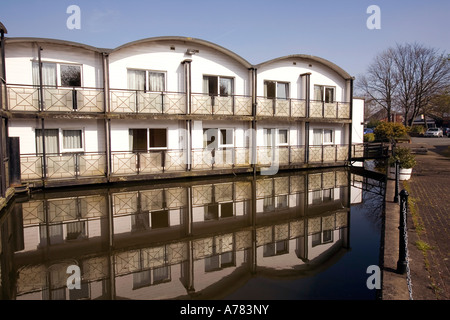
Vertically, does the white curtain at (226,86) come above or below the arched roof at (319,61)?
below

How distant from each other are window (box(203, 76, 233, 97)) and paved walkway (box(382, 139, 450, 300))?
9574 mm

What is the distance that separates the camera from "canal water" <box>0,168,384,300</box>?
16.4 ft

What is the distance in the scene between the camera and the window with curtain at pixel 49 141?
13898mm

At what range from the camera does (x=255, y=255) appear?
20.9ft

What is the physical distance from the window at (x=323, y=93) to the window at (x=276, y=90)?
2.24 metres

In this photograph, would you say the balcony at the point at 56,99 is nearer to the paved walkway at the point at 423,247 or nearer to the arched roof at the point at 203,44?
the arched roof at the point at 203,44

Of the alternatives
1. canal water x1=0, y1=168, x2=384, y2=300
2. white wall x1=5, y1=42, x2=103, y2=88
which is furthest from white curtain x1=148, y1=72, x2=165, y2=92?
canal water x1=0, y1=168, x2=384, y2=300

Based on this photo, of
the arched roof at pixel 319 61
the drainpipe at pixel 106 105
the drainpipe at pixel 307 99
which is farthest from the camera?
the drainpipe at pixel 307 99

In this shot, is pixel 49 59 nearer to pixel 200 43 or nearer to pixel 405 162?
pixel 200 43

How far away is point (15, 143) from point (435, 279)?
1305cm

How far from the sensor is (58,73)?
46.9ft

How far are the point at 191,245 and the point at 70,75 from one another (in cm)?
1114

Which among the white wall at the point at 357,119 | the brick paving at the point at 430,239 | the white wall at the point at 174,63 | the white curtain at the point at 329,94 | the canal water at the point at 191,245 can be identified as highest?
the white wall at the point at 174,63

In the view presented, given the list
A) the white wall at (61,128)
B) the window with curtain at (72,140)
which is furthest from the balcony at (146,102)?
the window with curtain at (72,140)
